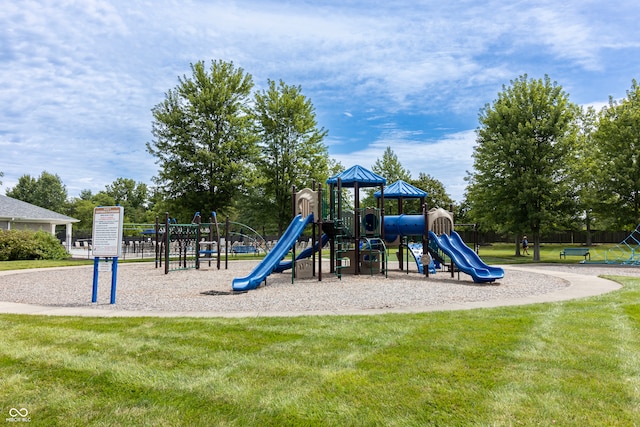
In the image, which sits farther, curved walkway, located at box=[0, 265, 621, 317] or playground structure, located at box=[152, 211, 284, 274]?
playground structure, located at box=[152, 211, 284, 274]

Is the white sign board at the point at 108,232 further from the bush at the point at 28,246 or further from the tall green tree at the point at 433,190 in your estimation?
the tall green tree at the point at 433,190

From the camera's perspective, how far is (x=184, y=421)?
358 centimetres

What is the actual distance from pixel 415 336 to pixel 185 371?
3144 millimetres

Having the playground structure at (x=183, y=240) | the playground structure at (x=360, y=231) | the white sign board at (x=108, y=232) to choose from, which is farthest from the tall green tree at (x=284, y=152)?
the white sign board at (x=108, y=232)

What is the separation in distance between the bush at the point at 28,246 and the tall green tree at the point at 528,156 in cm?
2673

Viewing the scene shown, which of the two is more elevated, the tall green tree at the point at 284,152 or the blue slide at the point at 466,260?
the tall green tree at the point at 284,152

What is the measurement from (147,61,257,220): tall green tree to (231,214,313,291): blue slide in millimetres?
16109

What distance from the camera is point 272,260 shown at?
13.5 meters

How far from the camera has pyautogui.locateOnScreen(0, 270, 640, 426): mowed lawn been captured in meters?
3.69

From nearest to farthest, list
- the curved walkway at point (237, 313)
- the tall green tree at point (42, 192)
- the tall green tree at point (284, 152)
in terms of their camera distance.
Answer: the curved walkway at point (237, 313) → the tall green tree at point (284, 152) → the tall green tree at point (42, 192)

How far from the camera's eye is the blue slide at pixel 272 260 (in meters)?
12.1

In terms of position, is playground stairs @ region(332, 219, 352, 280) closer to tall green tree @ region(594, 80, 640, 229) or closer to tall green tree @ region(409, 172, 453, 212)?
tall green tree @ region(594, 80, 640, 229)

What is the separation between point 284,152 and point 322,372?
28.7 metres

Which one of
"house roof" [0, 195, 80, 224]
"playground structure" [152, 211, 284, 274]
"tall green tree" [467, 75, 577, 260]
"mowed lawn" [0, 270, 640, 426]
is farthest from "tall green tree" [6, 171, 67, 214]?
"mowed lawn" [0, 270, 640, 426]
